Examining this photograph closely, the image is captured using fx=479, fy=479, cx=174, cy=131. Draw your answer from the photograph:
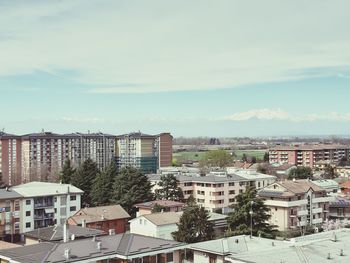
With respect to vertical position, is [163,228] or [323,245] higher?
[323,245]

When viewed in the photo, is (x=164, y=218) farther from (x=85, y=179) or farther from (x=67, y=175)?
(x=67, y=175)

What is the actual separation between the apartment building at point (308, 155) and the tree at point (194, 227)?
265ft

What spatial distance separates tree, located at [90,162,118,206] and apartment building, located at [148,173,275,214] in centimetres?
644

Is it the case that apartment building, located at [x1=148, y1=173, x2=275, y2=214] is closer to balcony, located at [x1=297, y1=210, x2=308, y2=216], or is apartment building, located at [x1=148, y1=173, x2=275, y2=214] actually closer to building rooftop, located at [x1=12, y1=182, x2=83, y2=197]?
balcony, located at [x1=297, y1=210, x2=308, y2=216]

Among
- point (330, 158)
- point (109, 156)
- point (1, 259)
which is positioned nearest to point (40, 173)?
point (109, 156)

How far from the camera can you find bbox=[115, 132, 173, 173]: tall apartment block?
309 feet

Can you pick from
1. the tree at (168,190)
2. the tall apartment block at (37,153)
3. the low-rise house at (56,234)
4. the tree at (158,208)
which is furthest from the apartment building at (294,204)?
the tall apartment block at (37,153)

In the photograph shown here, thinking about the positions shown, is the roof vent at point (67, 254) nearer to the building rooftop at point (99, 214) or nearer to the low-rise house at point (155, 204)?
the building rooftop at point (99, 214)

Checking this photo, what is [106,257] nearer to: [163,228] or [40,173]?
[163,228]

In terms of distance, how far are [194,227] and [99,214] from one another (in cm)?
1112

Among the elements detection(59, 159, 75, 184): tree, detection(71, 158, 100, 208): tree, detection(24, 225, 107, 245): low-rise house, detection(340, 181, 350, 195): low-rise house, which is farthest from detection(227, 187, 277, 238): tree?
detection(340, 181, 350, 195): low-rise house

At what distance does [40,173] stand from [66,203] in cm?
3110

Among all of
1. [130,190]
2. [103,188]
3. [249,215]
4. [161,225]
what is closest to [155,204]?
[130,190]

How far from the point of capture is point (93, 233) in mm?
28453
